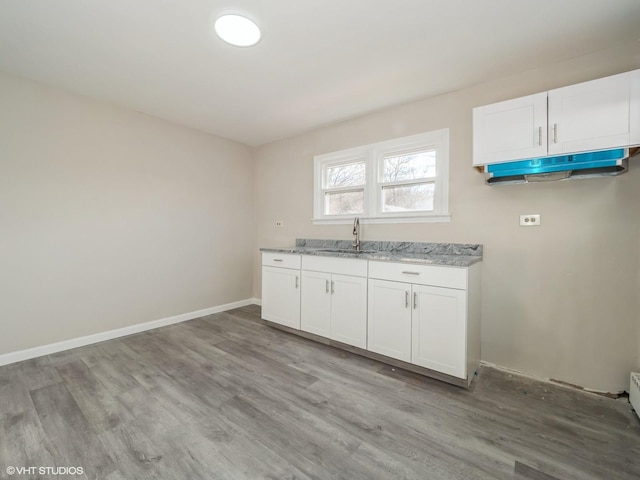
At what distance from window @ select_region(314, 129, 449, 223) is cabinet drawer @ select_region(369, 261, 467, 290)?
0.71 meters

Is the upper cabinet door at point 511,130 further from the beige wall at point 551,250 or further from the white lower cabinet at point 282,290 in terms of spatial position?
the white lower cabinet at point 282,290

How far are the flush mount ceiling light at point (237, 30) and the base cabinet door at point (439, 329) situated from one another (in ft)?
7.36

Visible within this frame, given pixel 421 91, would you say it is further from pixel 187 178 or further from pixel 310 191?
pixel 187 178

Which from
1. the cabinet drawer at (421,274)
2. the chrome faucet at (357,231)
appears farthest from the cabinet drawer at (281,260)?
the cabinet drawer at (421,274)

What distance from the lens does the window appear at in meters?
2.76

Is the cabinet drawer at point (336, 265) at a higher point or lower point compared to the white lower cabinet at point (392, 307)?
higher

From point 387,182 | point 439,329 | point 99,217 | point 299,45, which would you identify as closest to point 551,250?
point 439,329

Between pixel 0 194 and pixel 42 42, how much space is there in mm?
1339

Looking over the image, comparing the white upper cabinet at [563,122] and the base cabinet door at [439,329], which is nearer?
the white upper cabinet at [563,122]

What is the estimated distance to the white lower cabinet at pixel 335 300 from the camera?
104 inches

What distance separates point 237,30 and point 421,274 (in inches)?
88.4

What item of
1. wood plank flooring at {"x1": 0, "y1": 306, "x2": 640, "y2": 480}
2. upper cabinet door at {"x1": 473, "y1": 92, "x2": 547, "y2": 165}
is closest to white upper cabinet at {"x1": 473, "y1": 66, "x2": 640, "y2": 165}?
upper cabinet door at {"x1": 473, "y1": 92, "x2": 547, "y2": 165}

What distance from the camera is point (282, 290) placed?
3293mm

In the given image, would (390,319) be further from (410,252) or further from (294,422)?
(294,422)
